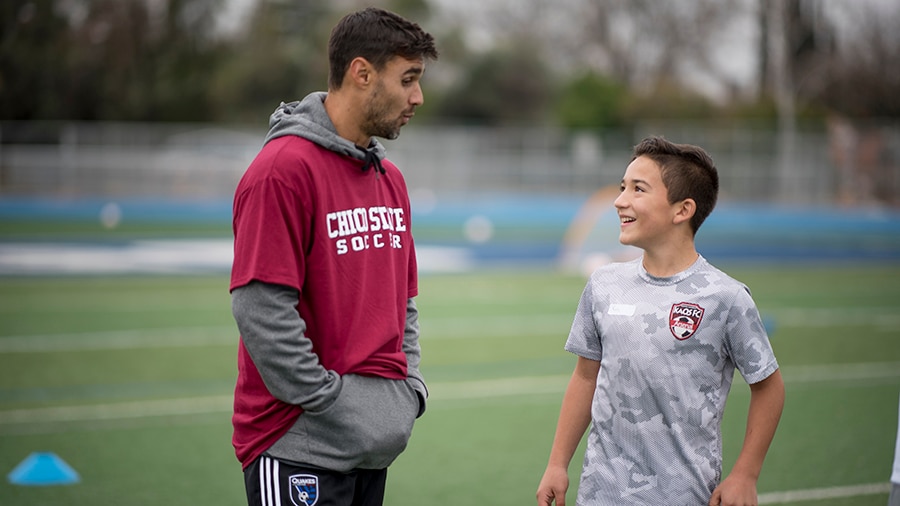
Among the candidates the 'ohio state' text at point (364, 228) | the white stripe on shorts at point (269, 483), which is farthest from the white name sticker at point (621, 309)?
the white stripe on shorts at point (269, 483)

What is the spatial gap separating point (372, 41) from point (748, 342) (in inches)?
50.0

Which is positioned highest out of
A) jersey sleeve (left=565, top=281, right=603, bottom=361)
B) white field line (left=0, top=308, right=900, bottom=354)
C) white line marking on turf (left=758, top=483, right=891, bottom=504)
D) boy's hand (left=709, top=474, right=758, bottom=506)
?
jersey sleeve (left=565, top=281, right=603, bottom=361)

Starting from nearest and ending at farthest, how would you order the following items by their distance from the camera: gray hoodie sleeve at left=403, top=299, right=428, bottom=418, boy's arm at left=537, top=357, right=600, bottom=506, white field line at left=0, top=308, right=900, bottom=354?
gray hoodie sleeve at left=403, top=299, right=428, bottom=418
boy's arm at left=537, top=357, right=600, bottom=506
white field line at left=0, top=308, right=900, bottom=354

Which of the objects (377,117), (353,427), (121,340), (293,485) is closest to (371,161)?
(377,117)

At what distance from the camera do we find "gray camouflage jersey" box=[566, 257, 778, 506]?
2861mm

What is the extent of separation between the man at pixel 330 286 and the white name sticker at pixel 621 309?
1.96 ft

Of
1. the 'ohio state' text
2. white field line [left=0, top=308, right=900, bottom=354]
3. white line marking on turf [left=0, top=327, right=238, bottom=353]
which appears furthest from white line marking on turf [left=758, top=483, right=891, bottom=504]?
white line marking on turf [left=0, top=327, right=238, bottom=353]

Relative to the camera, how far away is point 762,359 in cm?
284

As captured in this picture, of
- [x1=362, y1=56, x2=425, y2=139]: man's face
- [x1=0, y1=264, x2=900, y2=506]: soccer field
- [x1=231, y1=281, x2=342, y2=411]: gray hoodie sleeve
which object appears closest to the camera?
[x1=231, y1=281, x2=342, y2=411]: gray hoodie sleeve

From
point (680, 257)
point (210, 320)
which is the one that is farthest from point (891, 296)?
point (680, 257)

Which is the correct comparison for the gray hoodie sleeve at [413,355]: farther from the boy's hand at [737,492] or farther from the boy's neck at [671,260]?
the boy's hand at [737,492]

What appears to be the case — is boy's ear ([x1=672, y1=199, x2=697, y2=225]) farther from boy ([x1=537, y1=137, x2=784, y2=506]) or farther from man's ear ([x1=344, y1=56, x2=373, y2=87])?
man's ear ([x1=344, y1=56, x2=373, y2=87])

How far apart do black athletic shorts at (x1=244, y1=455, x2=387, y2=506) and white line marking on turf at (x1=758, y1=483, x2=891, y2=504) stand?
133 inches

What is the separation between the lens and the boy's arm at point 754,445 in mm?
2801
